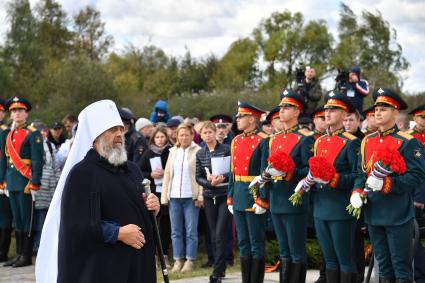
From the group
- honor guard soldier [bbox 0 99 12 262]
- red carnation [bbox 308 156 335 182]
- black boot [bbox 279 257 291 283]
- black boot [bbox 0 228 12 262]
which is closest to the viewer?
red carnation [bbox 308 156 335 182]

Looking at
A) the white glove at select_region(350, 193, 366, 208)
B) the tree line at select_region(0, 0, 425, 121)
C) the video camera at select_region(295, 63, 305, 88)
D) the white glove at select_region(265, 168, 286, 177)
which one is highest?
the tree line at select_region(0, 0, 425, 121)

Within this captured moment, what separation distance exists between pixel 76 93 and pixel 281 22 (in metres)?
29.1

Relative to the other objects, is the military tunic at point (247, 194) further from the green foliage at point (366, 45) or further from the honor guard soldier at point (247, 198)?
the green foliage at point (366, 45)

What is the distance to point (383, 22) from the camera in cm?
5775

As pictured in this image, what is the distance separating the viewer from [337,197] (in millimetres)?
8250

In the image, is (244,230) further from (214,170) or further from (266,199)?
(214,170)

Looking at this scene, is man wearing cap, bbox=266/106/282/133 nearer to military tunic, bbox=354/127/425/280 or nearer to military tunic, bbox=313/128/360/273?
military tunic, bbox=313/128/360/273

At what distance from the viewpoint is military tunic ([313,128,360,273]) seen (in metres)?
8.18

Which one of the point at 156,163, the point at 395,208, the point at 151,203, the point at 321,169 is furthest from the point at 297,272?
the point at 156,163

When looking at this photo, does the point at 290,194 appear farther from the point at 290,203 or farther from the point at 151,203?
the point at 151,203

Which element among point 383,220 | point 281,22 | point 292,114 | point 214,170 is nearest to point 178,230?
point 214,170

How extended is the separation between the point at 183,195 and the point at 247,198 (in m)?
2.40

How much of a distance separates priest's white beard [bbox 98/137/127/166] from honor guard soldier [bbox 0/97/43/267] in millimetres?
6613

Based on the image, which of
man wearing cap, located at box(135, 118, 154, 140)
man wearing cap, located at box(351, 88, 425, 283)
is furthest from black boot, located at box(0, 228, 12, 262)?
man wearing cap, located at box(351, 88, 425, 283)
